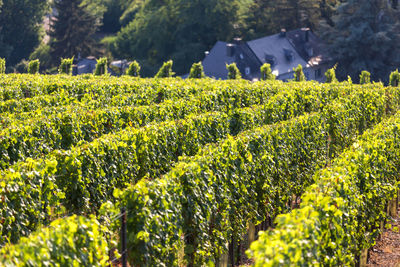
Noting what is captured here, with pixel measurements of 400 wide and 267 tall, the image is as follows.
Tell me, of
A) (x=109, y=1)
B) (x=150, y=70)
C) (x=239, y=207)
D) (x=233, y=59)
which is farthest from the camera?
(x=109, y=1)

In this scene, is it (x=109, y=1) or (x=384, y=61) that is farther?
(x=109, y=1)

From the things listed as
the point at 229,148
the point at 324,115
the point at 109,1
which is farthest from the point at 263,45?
the point at 229,148

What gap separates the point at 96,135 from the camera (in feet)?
51.2

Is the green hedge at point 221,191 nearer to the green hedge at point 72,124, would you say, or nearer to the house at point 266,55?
the green hedge at point 72,124

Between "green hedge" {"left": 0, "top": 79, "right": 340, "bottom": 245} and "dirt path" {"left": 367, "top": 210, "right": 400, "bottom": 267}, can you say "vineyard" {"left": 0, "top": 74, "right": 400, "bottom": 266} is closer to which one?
"green hedge" {"left": 0, "top": 79, "right": 340, "bottom": 245}

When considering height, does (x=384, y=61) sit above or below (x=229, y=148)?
below

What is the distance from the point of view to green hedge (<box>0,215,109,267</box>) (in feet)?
22.5

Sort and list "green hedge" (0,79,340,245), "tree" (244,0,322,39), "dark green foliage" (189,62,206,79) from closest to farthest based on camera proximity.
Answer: "green hedge" (0,79,340,245) < "dark green foliage" (189,62,206,79) < "tree" (244,0,322,39)

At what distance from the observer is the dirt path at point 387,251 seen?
1245cm

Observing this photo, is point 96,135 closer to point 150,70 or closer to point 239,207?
point 239,207

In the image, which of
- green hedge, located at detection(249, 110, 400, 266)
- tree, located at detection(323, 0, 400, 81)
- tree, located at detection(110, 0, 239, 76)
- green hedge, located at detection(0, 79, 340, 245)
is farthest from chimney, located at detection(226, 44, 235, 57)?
green hedge, located at detection(249, 110, 400, 266)

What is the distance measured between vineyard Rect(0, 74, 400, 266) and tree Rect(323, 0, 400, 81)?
39354 millimetres

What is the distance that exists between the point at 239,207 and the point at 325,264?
3.15 m

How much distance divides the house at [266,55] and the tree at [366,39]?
272 centimetres
